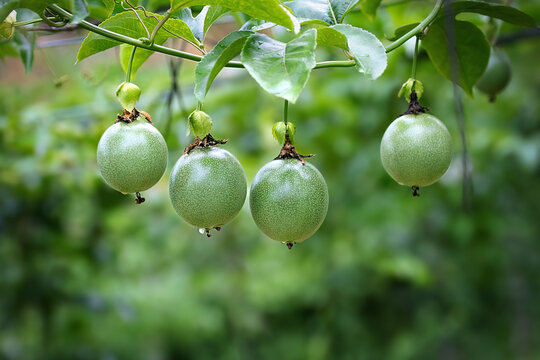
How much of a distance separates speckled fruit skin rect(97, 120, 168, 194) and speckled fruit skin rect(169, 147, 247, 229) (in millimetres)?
39

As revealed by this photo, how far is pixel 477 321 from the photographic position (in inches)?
142

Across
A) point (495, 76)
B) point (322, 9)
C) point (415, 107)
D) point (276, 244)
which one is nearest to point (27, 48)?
point (322, 9)

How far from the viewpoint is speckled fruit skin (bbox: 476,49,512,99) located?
1.21 meters

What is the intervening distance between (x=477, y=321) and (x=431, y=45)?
3.13 m

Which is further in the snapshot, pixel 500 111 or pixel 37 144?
pixel 500 111

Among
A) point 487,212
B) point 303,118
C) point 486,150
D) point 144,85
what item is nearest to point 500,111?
point 486,150

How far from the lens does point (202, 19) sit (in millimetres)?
837

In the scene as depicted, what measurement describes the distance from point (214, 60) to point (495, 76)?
78cm

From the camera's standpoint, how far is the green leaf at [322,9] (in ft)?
2.89

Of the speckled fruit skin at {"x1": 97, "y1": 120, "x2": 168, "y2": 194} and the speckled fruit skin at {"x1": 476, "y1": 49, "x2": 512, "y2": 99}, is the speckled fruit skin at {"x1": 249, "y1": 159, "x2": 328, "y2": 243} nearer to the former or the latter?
the speckled fruit skin at {"x1": 97, "y1": 120, "x2": 168, "y2": 194}

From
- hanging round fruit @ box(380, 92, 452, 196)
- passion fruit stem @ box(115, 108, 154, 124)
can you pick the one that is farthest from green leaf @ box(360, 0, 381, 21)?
passion fruit stem @ box(115, 108, 154, 124)

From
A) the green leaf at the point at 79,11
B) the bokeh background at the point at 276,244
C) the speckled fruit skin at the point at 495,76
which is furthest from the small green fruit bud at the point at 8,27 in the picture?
the bokeh background at the point at 276,244

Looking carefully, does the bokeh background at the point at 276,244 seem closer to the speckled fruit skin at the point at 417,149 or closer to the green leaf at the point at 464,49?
the green leaf at the point at 464,49

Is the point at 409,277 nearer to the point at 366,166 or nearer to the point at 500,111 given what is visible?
the point at 366,166
